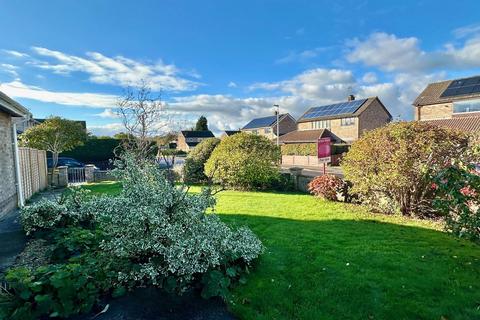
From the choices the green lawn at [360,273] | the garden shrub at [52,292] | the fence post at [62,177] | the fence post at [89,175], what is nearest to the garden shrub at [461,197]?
the green lawn at [360,273]

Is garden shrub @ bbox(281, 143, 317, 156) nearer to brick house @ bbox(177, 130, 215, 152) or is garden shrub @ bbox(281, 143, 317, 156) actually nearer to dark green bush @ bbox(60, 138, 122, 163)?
dark green bush @ bbox(60, 138, 122, 163)

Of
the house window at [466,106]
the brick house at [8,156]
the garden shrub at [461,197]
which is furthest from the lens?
the house window at [466,106]

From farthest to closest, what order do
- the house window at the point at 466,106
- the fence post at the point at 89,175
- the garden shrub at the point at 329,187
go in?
the house window at the point at 466,106 < the fence post at the point at 89,175 < the garden shrub at the point at 329,187

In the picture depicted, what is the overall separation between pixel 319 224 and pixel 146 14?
9730 millimetres

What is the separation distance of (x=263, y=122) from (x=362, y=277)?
56.4 m

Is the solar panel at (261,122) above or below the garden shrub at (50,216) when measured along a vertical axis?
above

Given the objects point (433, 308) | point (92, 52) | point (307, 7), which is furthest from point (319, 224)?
point (92, 52)

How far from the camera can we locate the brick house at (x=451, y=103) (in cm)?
2789

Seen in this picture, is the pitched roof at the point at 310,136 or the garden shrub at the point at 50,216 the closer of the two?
the garden shrub at the point at 50,216

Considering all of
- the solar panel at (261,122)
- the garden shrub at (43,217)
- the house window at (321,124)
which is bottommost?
the garden shrub at (43,217)

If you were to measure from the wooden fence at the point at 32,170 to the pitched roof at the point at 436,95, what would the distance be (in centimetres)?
3602

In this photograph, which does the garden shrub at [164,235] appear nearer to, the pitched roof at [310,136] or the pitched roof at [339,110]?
the pitched roof at [310,136]

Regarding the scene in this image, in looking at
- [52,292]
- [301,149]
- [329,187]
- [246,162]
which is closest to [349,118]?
[301,149]

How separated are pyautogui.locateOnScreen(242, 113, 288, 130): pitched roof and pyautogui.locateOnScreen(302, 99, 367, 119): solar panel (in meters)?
10.4
